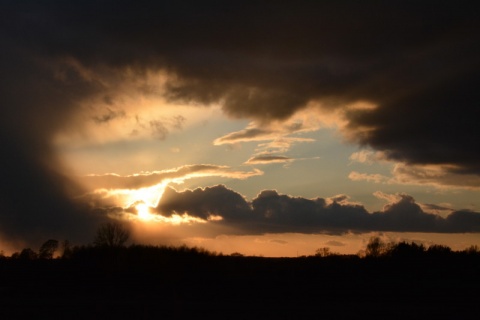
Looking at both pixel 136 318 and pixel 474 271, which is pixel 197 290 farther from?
pixel 474 271

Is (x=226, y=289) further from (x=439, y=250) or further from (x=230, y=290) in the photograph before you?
(x=439, y=250)

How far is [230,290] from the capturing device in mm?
31156

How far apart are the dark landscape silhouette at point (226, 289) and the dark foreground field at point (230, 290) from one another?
0.14 feet

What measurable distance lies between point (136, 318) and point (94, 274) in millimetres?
17102

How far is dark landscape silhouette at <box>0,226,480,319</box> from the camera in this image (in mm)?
23172

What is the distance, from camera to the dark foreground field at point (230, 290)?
23094 mm

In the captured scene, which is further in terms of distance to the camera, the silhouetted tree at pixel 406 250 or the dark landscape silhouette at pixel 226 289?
the silhouetted tree at pixel 406 250

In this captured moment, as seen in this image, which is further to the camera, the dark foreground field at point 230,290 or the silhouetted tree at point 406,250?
the silhouetted tree at point 406,250

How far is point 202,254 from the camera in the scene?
5731 cm

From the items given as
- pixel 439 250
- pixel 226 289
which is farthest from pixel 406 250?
pixel 226 289

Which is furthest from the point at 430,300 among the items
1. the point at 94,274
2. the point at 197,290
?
the point at 94,274

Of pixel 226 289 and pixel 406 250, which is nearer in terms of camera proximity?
pixel 226 289

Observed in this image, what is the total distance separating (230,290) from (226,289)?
0.37 metres

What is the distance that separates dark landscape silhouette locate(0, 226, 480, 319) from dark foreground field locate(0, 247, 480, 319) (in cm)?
4
